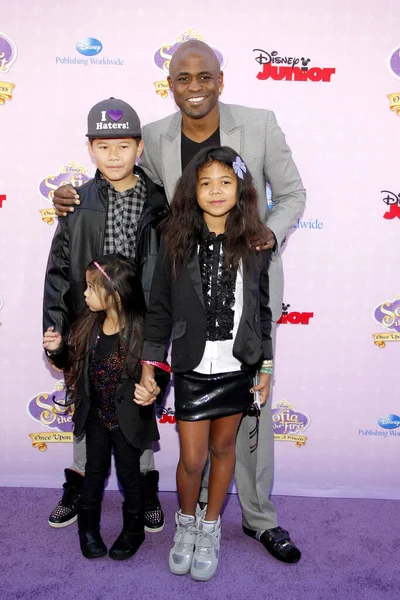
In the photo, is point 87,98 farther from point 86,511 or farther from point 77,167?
point 86,511

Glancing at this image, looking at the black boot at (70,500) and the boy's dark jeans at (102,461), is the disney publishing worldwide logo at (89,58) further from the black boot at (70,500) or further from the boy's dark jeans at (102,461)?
the black boot at (70,500)

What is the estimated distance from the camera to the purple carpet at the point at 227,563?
89.7 inches

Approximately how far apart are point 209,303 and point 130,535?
3.53 feet

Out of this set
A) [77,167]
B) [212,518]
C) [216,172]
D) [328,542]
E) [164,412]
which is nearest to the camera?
[216,172]

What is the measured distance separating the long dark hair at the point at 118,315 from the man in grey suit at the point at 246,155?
1.07 feet

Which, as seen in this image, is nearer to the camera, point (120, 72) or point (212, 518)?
point (212, 518)

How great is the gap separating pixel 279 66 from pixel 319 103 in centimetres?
25

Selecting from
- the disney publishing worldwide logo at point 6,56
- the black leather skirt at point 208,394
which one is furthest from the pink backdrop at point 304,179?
the black leather skirt at point 208,394

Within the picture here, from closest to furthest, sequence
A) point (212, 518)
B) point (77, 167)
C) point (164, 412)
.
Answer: point (212, 518) → point (77, 167) → point (164, 412)

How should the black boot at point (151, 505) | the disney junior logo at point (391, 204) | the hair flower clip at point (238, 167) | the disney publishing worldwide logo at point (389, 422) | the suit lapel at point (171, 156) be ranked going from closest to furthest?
the hair flower clip at point (238, 167)
the suit lapel at point (171, 156)
the black boot at point (151, 505)
the disney junior logo at point (391, 204)
the disney publishing worldwide logo at point (389, 422)

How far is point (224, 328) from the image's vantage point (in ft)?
7.25

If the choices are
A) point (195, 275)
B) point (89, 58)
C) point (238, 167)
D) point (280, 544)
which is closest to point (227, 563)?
point (280, 544)

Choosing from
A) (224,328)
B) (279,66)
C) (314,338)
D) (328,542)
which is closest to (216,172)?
(224,328)

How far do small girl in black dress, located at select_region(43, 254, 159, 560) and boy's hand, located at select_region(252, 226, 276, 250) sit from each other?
501mm
